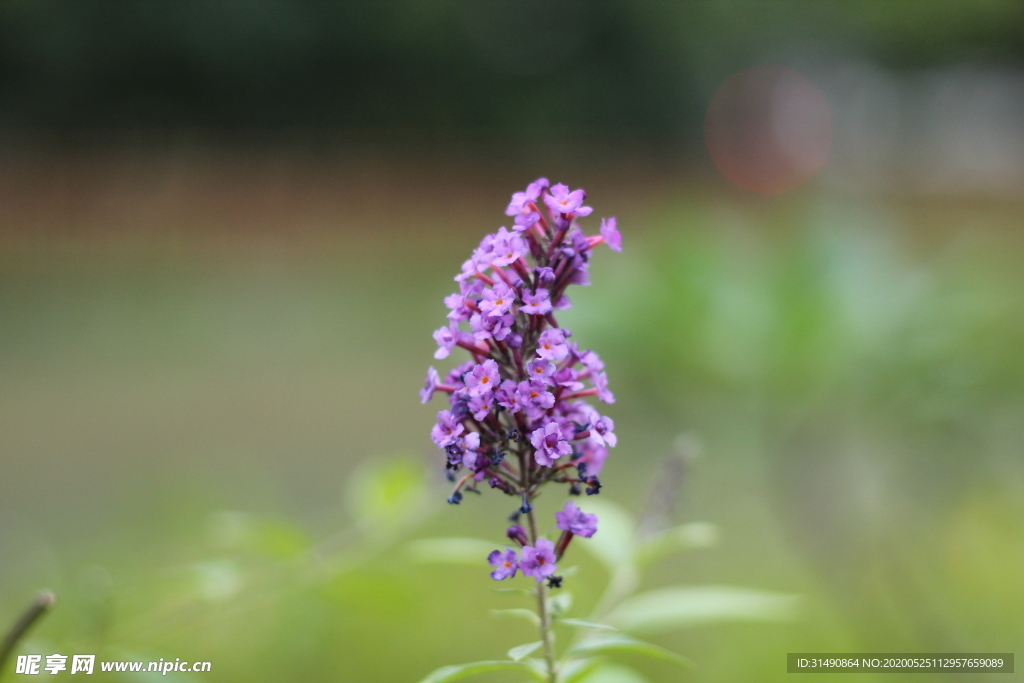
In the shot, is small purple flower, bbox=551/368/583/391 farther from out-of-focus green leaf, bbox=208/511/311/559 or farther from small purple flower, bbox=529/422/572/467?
out-of-focus green leaf, bbox=208/511/311/559

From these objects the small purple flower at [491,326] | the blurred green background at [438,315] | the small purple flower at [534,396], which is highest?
the blurred green background at [438,315]

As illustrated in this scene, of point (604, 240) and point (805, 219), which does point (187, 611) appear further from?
point (805, 219)

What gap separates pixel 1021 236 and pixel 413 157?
11.4 ft

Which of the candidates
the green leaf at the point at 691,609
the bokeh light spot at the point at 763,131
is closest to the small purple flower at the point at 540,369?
the green leaf at the point at 691,609

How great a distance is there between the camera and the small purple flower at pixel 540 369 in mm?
436

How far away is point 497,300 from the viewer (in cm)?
44

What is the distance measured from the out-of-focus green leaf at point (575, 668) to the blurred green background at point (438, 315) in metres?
0.18

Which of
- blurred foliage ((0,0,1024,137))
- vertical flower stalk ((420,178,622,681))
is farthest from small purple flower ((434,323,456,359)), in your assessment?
blurred foliage ((0,0,1024,137))

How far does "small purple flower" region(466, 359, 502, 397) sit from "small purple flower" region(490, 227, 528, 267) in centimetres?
5

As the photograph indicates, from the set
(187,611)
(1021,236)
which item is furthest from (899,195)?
(187,611)

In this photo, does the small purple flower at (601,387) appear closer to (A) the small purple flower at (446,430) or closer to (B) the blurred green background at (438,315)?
(A) the small purple flower at (446,430)

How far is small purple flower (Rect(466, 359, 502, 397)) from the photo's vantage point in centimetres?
43

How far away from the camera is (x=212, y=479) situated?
4.94 ft

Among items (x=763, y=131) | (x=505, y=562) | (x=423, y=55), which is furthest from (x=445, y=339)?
(x=763, y=131)
